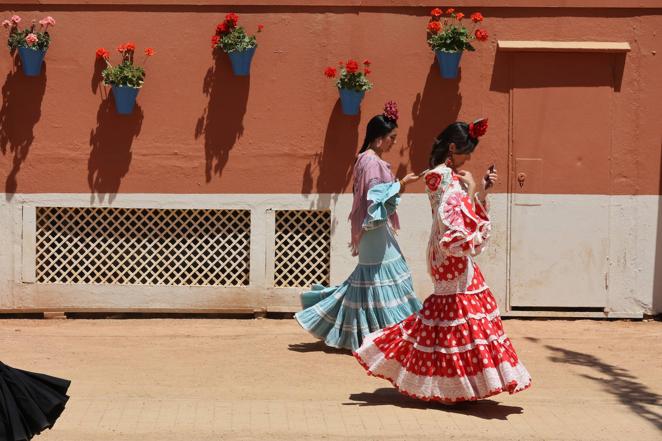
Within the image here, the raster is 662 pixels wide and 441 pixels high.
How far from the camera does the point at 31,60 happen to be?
37.2 feet

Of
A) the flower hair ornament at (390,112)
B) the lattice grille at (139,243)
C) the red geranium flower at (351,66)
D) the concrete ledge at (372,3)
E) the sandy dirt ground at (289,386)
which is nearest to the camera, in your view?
the sandy dirt ground at (289,386)

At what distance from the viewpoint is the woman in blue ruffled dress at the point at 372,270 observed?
9656 mm

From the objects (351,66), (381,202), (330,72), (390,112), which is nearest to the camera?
(381,202)

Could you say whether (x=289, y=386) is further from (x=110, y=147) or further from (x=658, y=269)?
(x=658, y=269)

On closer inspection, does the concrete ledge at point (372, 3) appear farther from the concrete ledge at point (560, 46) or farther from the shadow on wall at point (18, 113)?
the shadow on wall at point (18, 113)

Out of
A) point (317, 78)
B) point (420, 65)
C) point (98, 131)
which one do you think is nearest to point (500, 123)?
point (420, 65)

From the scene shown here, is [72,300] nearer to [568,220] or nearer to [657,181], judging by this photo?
[568,220]

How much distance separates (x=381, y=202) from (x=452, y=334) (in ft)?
6.87

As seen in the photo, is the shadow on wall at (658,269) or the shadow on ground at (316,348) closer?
the shadow on ground at (316,348)

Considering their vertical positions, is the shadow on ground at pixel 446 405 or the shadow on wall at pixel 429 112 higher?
the shadow on wall at pixel 429 112

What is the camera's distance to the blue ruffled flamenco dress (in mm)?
9641

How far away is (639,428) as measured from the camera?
7.54 meters

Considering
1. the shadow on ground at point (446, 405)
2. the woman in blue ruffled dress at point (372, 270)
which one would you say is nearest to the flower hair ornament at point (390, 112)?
the woman in blue ruffled dress at point (372, 270)

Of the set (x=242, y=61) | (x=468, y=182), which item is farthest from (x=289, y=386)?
(x=242, y=61)
